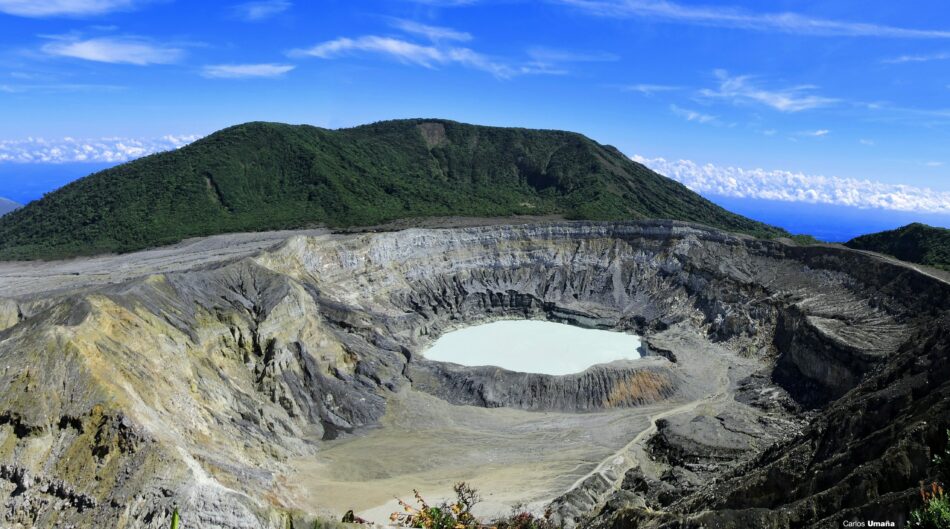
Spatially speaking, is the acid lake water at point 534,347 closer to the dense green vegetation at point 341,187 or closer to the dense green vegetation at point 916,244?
the dense green vegetation at point 341,187

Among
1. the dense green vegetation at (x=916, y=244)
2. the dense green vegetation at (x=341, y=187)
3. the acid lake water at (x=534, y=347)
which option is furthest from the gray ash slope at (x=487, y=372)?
the dense green vegetation at (x=341, y=187)

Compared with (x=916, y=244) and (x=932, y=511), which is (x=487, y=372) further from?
(x=916, y=244)

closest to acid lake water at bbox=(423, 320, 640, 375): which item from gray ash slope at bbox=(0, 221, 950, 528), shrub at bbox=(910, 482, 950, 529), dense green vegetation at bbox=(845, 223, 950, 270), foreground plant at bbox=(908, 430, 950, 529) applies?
gray ash slope at bbox=(0, 221, 950, 528)

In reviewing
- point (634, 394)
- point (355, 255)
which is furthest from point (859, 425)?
point (355, 255)

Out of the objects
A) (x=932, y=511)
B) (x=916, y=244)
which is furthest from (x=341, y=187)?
(x=932, y=511)

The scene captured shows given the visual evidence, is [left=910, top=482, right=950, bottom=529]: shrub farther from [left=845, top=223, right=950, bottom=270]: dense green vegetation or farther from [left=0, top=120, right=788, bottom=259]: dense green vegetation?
[left=0, top=120, right=788, bottom=259]: dense green vegetation

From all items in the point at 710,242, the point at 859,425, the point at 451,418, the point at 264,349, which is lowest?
the point at 451,418

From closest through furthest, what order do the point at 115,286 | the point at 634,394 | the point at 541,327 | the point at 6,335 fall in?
the point at 6,335, the point at 115,286, the point at 634,394, the point at 541,327

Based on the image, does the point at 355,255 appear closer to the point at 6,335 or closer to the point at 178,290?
the point at 178,290
